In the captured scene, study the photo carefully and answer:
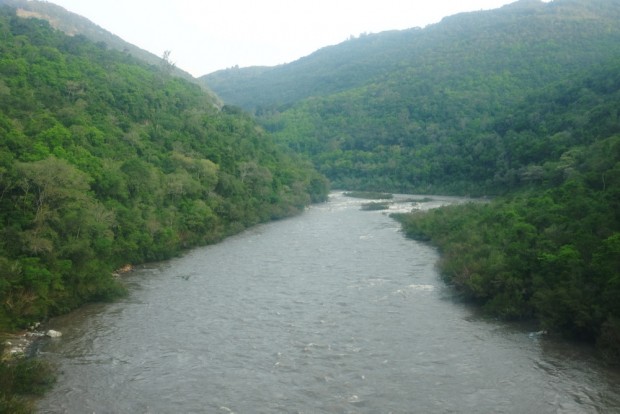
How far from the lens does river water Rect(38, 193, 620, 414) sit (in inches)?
622

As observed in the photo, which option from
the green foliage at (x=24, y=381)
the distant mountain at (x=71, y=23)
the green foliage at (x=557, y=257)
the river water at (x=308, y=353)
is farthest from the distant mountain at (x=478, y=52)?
the green foliage at (x=24, y=381)

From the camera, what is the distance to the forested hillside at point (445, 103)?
73750 mm

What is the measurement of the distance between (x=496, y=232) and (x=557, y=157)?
19.2 m

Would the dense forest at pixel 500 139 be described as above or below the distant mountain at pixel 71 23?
below

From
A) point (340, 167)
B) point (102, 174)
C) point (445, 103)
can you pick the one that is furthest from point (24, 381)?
point (445, 103)

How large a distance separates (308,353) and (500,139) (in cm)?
5232

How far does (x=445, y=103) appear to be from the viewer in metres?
95.4

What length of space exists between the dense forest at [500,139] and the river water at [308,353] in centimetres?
227

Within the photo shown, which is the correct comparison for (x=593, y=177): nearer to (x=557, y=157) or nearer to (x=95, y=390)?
(x=557, y=157)

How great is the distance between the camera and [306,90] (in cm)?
14900

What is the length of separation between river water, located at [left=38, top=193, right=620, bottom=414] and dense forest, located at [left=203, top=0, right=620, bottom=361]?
227 cm

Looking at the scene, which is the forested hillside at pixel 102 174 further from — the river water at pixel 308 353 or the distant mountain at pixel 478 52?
the distant mountain at pixel 478 52

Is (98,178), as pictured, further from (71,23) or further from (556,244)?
(71,23)

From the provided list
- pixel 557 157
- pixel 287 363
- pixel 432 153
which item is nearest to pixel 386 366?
pixel 287 363
